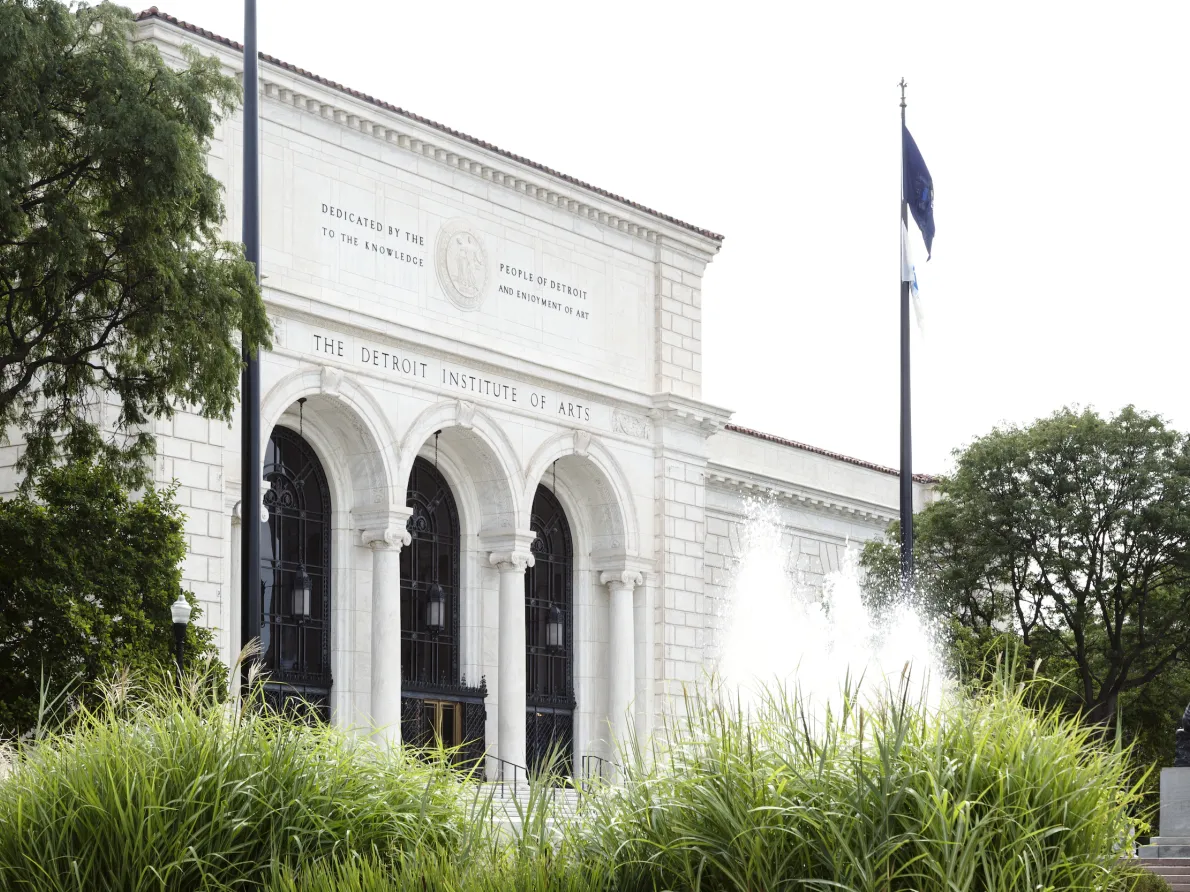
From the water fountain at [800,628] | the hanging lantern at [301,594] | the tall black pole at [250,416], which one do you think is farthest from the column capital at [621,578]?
the tall black pole at [250,416]

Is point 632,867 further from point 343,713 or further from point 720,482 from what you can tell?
point 720,482

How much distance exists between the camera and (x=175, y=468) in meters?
27.7

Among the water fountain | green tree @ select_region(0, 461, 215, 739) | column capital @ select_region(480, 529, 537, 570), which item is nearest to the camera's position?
green tree @ select_region(0, 461, 215, 739)

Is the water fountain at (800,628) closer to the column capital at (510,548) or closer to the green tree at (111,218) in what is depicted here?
the column capital at (510,548)

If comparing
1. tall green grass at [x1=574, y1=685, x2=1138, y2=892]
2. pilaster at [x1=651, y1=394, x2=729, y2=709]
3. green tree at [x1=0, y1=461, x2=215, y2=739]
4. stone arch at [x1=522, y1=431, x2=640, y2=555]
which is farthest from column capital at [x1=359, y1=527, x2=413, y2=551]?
tall green grass at [x1=574, y1=685, x2=1138, y2=892]

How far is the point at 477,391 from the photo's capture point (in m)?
33.9

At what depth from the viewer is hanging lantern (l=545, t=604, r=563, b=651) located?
120 ft

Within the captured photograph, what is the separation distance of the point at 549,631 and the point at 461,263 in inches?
314

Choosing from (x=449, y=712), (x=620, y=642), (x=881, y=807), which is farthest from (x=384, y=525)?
(x=881, y=807)

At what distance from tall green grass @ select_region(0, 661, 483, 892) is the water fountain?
63.8 ft

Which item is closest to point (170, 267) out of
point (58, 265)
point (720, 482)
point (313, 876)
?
point (58, 265)

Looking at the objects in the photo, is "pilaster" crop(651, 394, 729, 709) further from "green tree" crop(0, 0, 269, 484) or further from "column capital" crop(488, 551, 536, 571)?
"green tree" crop(0, 0, 269, 484)

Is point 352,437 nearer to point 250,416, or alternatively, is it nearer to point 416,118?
point 416,118

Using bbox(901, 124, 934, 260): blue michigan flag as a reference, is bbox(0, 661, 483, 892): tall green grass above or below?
below
